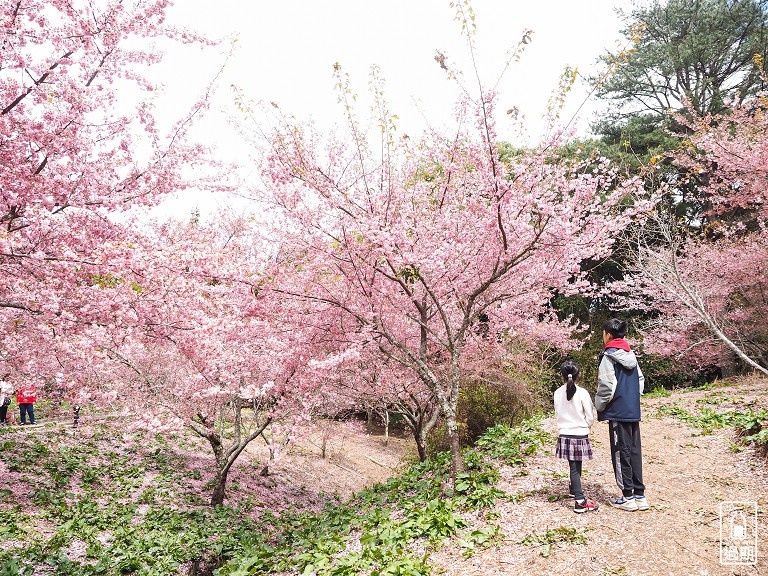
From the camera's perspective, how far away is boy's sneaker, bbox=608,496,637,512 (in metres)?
4.48

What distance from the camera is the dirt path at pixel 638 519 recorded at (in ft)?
12.0

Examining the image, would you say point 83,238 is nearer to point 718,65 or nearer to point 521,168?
point 521,168

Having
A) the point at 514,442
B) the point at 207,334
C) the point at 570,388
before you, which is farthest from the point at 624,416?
the point at 207,334

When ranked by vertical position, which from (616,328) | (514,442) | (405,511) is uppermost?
(616,328)

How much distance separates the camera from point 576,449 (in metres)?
4.64

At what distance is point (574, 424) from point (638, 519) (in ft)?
3.19

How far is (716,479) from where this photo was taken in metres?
5.37

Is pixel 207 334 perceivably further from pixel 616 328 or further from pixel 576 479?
pixel 616 328

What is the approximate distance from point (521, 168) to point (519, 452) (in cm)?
404

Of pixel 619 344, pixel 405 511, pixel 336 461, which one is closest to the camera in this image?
pixel 619 344

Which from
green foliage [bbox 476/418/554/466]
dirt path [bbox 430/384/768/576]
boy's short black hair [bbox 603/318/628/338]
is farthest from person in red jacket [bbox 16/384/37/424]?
boy's short black hair [bbox 603/318/628/338]

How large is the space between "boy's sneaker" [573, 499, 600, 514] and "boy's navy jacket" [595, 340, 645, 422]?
32.8 inches

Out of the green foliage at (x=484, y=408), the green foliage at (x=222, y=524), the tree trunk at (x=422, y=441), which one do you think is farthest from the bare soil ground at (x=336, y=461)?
the green foliage at (x=222, y=524)

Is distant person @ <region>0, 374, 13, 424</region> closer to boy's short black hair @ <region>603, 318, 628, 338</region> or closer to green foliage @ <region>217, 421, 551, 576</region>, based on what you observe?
green foliage @ <region>217, 421, 551, 576</region>
